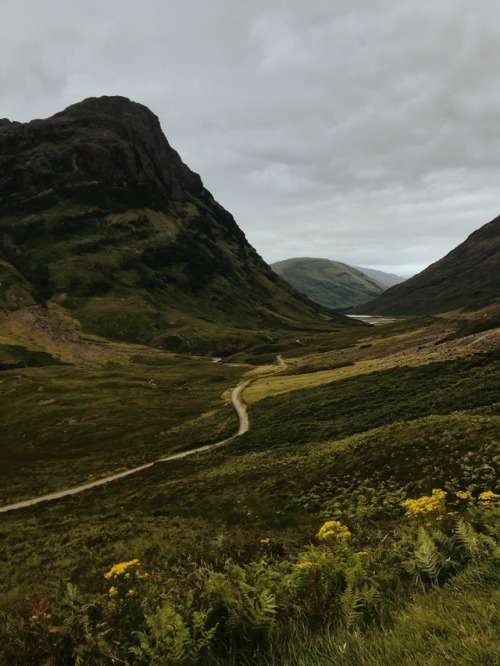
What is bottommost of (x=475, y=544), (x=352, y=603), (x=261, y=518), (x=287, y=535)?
(x=261, y=518)

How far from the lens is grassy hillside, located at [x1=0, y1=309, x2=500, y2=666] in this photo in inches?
222

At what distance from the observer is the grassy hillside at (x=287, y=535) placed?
→ 222 inches

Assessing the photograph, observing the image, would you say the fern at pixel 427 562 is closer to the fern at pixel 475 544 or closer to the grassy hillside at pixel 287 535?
the grassy hillside at pixel 287 535

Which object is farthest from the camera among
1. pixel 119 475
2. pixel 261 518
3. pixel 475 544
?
pixel 119 475

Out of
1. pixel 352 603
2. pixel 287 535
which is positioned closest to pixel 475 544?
pixel 352 603

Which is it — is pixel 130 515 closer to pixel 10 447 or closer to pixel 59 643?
pixel 59 643

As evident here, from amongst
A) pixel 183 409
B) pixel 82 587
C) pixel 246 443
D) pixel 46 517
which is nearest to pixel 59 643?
pixel 82 587

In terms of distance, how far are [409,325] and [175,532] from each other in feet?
556

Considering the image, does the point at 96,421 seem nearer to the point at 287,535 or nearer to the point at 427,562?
the point at 287,535

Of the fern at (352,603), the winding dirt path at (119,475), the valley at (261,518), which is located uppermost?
the fern at (352,603)

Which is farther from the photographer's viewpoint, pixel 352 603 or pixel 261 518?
pixel 261 518

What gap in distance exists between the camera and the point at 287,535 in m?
19.6

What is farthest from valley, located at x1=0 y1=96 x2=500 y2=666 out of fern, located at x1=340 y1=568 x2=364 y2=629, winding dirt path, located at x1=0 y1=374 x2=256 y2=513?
winding dirt path, located at x1=0 y1=374 x2=256 y2=513

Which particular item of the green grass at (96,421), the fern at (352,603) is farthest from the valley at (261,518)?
the green grass at (96,421)
